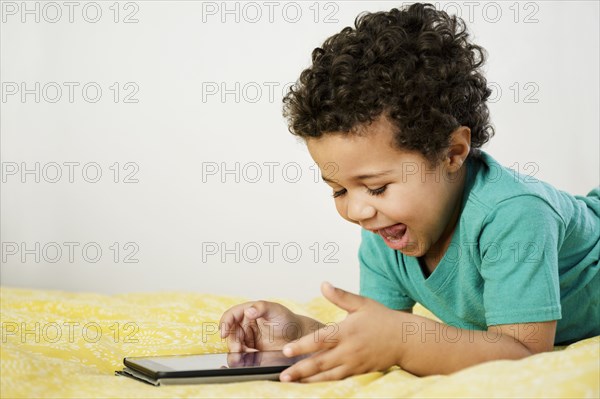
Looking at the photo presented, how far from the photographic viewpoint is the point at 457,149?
1.16 metres

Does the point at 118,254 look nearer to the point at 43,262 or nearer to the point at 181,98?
the point at 43,262

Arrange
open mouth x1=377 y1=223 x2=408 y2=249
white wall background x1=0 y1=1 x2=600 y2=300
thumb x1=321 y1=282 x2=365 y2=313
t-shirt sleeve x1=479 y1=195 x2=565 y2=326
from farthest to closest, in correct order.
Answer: white wall background x1=0 y1=1 x2=600 y2=300
open mouth x1=377 y1=223 x2=408 y2=249
t-shirt sleeve x1=479 y1=195 x2=565 y2=326
thumb x1=321 y1=282 x2=365 y2=313

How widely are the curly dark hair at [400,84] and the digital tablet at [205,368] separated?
13.6 inches

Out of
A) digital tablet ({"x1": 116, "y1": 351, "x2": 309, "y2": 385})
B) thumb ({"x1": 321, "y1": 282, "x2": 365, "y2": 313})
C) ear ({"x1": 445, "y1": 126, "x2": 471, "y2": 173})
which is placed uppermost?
ear ({"x1": 445, "y1": 126, "x2": 471, "y2": 173})

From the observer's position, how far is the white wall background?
90.6 inches

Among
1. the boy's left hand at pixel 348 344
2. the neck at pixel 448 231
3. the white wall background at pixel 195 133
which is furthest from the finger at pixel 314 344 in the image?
the white wall background at pixel 195 133

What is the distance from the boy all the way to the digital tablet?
0.04 meters

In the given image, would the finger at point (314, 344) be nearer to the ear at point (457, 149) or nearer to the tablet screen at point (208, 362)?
the tablet screen at point (208, 362)

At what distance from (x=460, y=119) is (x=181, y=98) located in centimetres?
132

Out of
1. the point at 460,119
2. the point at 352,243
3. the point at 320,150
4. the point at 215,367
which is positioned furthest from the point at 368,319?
the point at 352,243

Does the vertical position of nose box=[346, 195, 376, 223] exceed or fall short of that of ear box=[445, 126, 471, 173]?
it falls short

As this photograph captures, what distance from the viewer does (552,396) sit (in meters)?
0.71

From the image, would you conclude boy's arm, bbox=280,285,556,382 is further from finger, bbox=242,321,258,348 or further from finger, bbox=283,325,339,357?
finger, bbox=242,321,258,348

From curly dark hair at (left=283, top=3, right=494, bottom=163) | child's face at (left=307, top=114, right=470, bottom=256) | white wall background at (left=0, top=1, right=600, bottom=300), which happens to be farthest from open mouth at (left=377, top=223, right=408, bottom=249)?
white wall background at (left=0, top=1, right=600, bottom=300)
